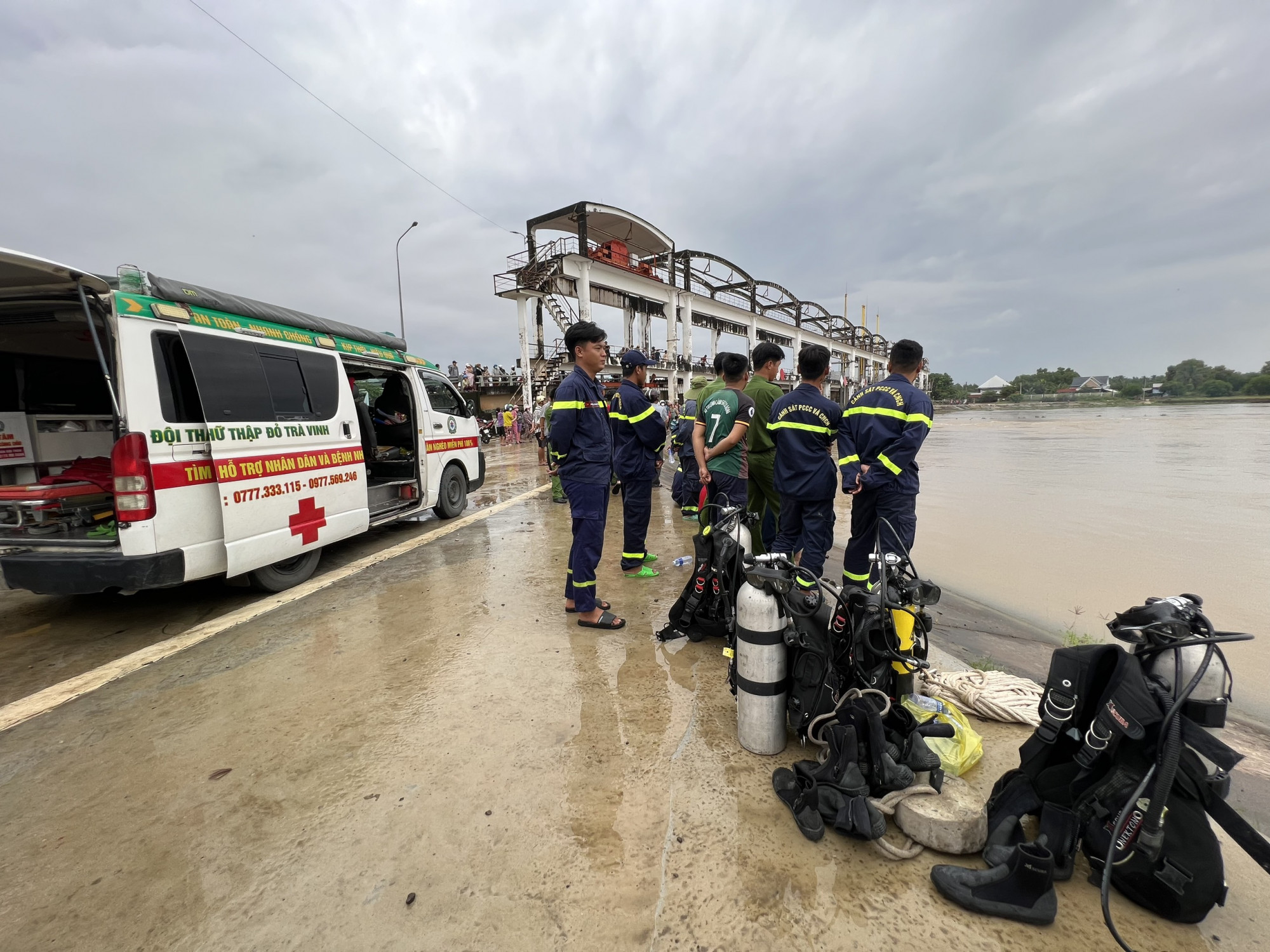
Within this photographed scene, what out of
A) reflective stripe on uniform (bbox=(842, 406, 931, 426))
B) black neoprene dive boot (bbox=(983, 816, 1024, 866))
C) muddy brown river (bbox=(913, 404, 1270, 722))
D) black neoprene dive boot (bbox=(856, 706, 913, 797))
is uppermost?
reflective stripe on uniform (bbox=(842, 406, 931, 426))

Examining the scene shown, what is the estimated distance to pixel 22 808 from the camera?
190 cm

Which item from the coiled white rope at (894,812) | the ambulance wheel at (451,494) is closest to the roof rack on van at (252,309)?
the ambulance wheel at (451,494)

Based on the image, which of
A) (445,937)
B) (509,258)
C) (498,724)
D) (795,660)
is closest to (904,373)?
(795,660)

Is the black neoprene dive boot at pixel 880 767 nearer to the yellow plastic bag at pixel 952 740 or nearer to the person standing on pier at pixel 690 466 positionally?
the yellow plastic bag at pixel 952 740

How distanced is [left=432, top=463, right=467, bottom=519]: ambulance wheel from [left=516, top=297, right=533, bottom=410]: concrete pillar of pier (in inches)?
559

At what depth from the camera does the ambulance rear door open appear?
3.38 meters

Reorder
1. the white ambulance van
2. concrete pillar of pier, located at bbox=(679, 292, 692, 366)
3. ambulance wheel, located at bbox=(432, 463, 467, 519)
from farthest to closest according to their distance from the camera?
1. concrete pillar of pier, located at bbox=(679, 292, 692, 366)
2. ambulance wheel, located at bbox=(432, 463, 467, 519)
3. the white ambulance van

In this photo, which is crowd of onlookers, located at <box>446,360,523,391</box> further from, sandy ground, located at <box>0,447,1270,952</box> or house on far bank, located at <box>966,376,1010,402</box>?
house on far bank, located at <box>966,376,1010,402</box>

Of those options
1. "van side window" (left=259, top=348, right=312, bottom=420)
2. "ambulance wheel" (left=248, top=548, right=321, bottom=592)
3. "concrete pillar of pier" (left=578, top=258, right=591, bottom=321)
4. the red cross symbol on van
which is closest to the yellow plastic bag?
the red cross symbol on van

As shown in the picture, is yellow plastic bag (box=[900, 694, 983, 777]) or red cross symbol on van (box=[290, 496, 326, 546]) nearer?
yellow plastic bag (box=[900, 694, 983, 777])

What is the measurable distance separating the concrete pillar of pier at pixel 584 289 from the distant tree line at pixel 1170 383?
230ft

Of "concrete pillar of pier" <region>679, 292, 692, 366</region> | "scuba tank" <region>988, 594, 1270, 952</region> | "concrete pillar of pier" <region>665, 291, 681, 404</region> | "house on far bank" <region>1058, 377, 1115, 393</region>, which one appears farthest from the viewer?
"house on far bank" <region>1058, 377, 1115, 393</region>

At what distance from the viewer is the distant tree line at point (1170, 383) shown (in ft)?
192

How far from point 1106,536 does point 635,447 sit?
639 cm
